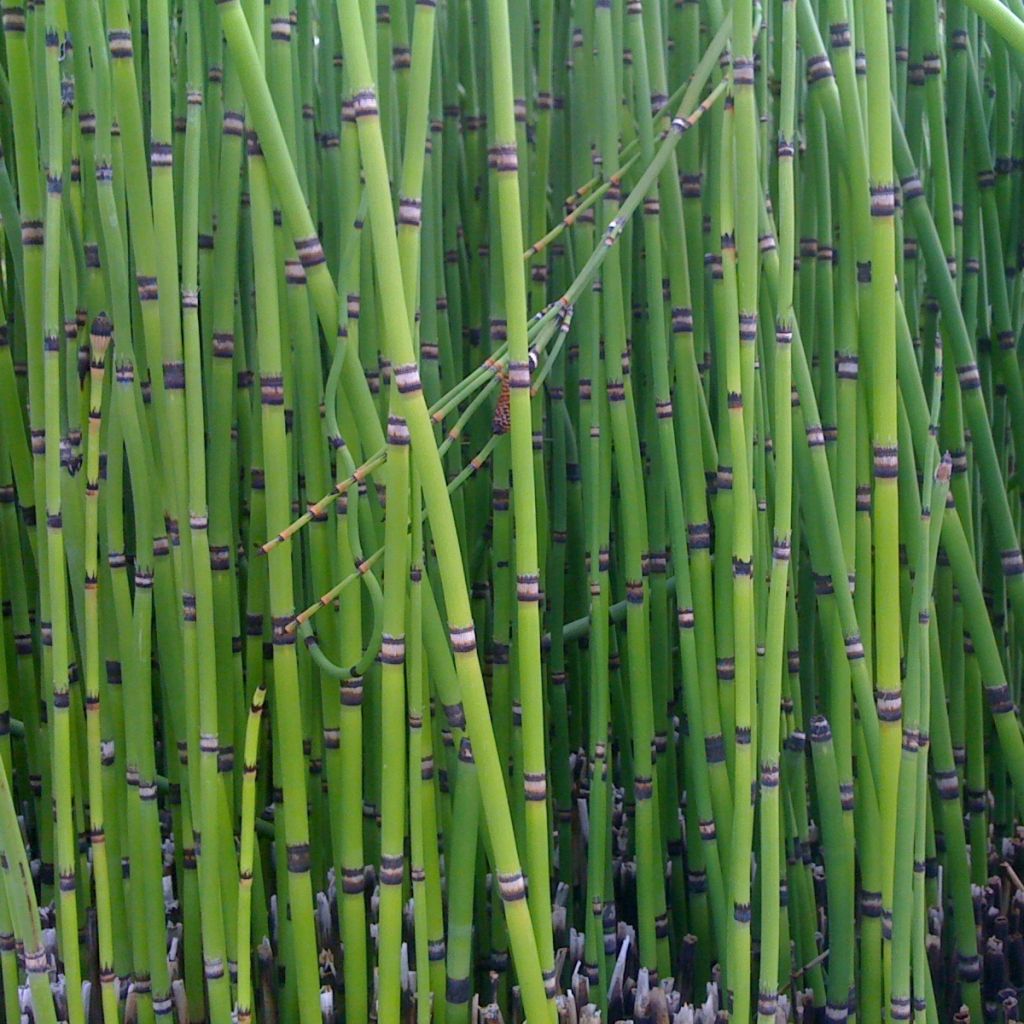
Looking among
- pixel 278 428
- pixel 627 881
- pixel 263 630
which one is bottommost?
pixel 627 881

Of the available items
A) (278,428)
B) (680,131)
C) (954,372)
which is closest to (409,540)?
(278,428)

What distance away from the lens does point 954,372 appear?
930mm

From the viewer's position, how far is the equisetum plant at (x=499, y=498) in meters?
0.74

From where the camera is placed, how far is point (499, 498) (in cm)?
97

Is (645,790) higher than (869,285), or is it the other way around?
(869,285)

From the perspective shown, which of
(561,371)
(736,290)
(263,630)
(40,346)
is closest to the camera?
(736,290)

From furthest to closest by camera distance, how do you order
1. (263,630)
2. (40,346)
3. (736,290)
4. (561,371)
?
(561,371) → (263,630) → (40,346) → (736,290)

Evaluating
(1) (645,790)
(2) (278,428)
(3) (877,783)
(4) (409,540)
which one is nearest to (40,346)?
(2) (278,428)

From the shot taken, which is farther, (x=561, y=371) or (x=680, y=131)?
(x=561, y=371)

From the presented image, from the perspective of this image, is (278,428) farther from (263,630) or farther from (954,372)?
(954,372)

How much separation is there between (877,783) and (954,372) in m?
0.37

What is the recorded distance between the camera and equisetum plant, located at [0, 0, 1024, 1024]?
0.74m

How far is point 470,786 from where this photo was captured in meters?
0.80

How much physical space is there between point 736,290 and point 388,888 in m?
0.49
